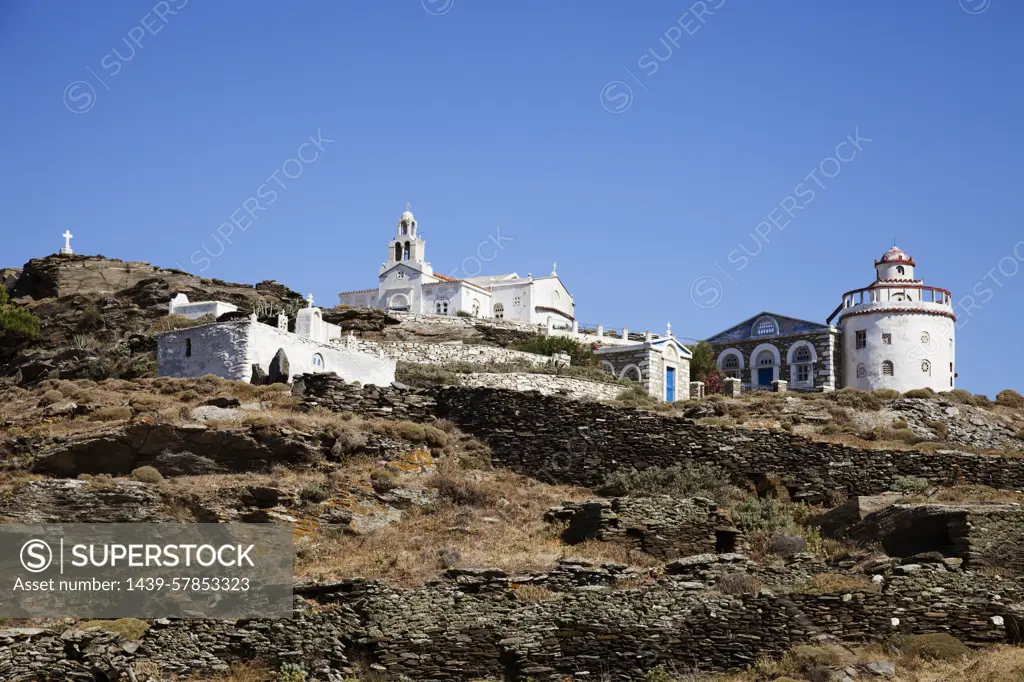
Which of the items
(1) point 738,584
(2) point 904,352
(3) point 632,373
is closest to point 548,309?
(3) point 632,373

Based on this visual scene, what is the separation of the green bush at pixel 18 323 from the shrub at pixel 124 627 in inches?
1457

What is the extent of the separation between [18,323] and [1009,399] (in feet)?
142

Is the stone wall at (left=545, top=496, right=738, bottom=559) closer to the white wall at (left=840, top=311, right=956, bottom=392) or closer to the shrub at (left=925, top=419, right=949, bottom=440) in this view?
the shrub at (left=925, top=419, right=949, bottom=440)

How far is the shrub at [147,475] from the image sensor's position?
27.7m

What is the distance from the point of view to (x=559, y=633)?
21.6 m

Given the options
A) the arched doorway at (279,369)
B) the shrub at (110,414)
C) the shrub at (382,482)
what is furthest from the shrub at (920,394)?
the shrub at (110,414)

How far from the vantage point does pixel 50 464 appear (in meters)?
29.5

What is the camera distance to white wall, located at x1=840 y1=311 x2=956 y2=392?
172 feet

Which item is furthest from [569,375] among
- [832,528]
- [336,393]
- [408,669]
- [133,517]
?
[408,669]

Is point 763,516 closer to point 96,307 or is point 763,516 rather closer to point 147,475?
point 147,475

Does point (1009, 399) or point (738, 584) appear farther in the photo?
point (1009, 399)

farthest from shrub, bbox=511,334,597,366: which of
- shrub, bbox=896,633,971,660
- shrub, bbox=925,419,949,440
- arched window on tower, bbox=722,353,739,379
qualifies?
shrub, bbox=896,633,971,660

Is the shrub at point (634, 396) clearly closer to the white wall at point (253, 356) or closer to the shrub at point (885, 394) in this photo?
the white wall at point (253, 356)

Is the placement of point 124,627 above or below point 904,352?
below
